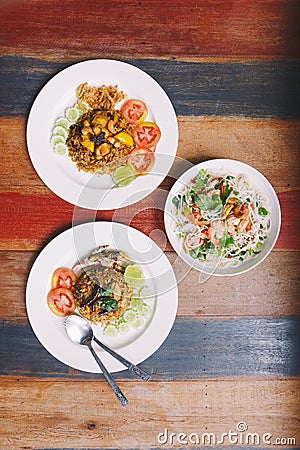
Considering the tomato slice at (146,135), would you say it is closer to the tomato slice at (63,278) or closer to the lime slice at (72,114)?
the lime slice at (72,114)

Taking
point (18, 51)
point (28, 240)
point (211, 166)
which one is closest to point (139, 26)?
point (18, 51)

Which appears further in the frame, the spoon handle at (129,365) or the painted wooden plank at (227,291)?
the painted wooden plank at (227,291)

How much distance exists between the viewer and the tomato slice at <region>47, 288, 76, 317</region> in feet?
6.97

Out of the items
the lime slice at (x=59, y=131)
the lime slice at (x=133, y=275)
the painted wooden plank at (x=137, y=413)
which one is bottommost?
the painted wooden plank at (x=137, y=413)

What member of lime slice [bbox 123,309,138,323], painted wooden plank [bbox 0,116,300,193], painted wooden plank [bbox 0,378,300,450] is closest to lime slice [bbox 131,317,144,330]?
lime slice [bbox 123,309,138,323]

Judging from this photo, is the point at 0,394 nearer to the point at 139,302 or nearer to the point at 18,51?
the point at 139,302

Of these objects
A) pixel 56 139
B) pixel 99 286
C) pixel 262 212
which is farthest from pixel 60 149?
pixel 262 212

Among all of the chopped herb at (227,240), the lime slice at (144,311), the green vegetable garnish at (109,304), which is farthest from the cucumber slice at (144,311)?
the chopped herb at (227,240)

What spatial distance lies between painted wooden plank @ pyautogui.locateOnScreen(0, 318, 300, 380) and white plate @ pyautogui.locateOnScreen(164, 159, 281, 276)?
0.71 ft

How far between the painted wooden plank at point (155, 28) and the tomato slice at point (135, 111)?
213mm

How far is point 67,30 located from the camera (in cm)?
221

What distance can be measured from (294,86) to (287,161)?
0.97ft

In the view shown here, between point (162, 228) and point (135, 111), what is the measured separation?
45cm

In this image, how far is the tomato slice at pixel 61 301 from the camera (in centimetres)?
212
